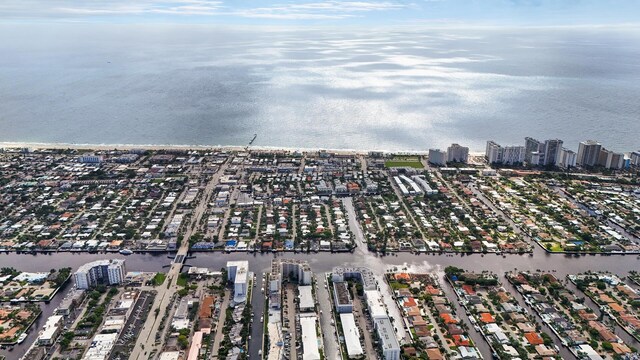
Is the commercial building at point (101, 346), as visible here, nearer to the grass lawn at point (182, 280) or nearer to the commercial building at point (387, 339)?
the grass lawn at point (182, 280)

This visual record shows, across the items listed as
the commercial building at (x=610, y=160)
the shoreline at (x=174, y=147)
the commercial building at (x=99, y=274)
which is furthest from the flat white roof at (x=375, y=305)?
the commercial building at (x=610, y=160)

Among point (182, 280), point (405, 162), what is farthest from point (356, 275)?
point (405, 162)

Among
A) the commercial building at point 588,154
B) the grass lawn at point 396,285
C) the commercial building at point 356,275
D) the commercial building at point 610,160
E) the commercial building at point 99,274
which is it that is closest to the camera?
the commercial building at point 99,274

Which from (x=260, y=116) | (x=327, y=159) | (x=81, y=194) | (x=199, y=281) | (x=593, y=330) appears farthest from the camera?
(x=260, y=116)

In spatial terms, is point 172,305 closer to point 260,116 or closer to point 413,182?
point 413,182

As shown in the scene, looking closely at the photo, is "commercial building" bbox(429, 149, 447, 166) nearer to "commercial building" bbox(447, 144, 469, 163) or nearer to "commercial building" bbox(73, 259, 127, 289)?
"commercial building" bbox(447, 144, 469, 163)

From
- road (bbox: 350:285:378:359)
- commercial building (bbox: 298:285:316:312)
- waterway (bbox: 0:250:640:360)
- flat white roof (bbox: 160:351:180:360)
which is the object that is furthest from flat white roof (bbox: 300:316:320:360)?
flat white roof (bbox: 160:351:180:360)

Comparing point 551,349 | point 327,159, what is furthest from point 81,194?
point 551,349
